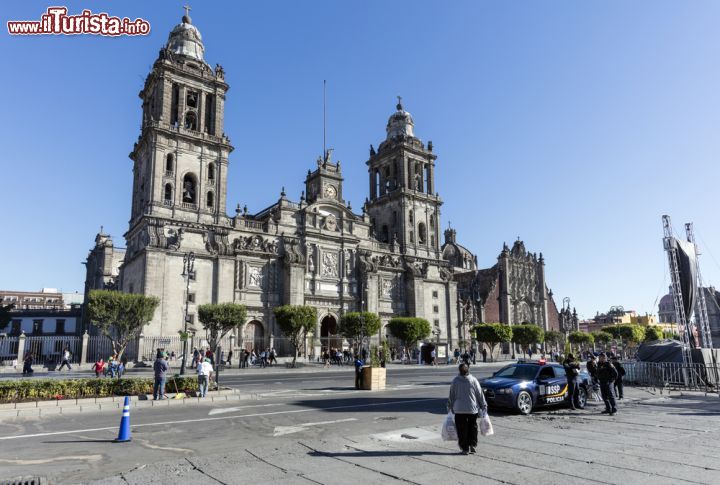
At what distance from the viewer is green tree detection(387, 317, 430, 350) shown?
4681 cm

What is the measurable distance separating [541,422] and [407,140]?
2076 inches

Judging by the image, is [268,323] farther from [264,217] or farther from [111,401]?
[111,401]

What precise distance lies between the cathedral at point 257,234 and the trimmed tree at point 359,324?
2.72 m

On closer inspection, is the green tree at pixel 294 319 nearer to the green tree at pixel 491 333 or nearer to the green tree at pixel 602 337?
the green tree at pixel 491 333

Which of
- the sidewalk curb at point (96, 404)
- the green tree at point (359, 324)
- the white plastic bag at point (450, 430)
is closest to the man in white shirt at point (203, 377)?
the sidewalk curb at point (96, 404)

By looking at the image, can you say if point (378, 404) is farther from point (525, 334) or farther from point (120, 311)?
point (525, 334)

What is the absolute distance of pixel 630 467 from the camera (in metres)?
7.23

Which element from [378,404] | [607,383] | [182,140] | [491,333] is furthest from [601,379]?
[182,140]

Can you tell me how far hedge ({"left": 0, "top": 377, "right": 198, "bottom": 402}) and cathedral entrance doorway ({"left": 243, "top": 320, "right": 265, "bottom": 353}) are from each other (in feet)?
85.6

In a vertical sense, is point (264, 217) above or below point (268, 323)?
above

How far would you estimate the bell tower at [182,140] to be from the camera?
4184 cm

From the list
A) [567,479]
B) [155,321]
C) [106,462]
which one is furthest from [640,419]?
[155,321]

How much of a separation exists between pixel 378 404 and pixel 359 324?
94.0 feet

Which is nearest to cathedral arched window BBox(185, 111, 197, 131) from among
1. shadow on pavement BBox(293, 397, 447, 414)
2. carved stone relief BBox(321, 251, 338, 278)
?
carved stone relief BBox(321, 251, 338, 278)
